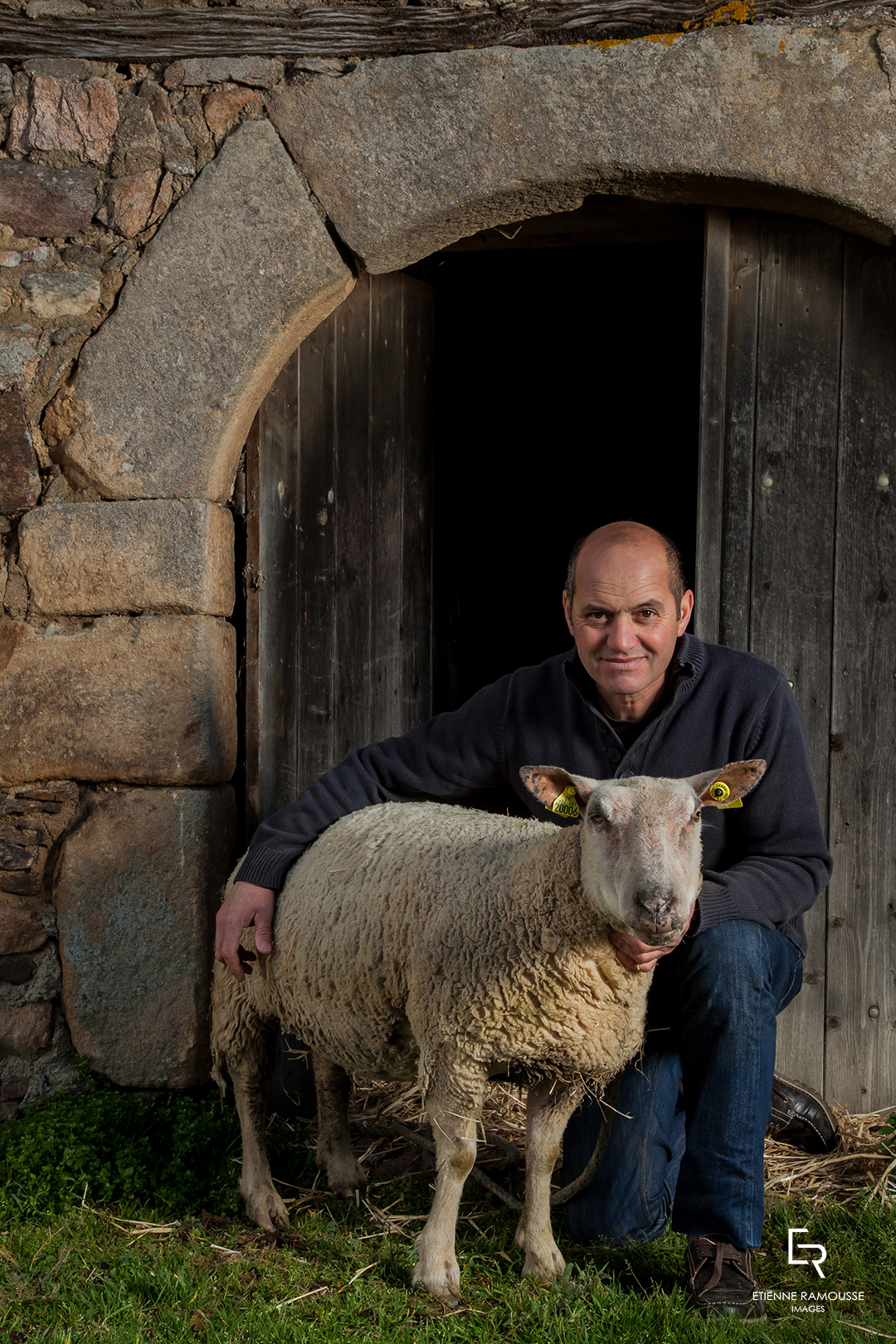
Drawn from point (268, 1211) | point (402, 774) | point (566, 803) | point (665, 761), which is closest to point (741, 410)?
point (665, 761)

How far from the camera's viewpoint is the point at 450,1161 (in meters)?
2.37

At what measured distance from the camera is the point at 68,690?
10.7 ft

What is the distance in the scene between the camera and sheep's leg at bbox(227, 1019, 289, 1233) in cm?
280

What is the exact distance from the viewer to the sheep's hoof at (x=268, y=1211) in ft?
9.03

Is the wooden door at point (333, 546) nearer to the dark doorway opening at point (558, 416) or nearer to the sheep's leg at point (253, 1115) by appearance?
the sheep's leg at point (253, 1115)

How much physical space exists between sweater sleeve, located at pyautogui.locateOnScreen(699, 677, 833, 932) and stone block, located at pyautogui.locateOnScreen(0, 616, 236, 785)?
5.12ft

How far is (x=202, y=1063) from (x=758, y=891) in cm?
179

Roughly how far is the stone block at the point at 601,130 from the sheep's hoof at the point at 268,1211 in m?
2.68

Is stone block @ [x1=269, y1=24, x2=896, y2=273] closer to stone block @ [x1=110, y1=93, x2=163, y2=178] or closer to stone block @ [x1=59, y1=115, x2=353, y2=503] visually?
stone block @ [x1=59, y1=115, x2=353, y2=503]

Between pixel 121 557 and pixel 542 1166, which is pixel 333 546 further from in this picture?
pixel 542 1166

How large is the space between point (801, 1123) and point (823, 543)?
1.74 meters

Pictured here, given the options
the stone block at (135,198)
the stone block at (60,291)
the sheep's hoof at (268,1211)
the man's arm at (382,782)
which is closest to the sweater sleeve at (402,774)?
the man's arm at (382,782)

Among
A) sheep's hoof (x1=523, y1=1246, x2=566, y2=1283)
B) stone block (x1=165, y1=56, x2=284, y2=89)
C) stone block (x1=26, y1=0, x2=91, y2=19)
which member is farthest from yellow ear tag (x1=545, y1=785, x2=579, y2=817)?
stone block (x1=26, y1=0, x2=91, y2=19)

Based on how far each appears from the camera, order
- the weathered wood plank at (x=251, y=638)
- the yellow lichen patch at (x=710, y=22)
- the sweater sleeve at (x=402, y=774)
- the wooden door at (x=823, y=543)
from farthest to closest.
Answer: the weathered wood plank at (x=251, y=638) < the wooden door at (x=823, y=543) < the yellow lichen patch at (x=710, y=22) < the sweater sleeve at (x=402, y=774)
